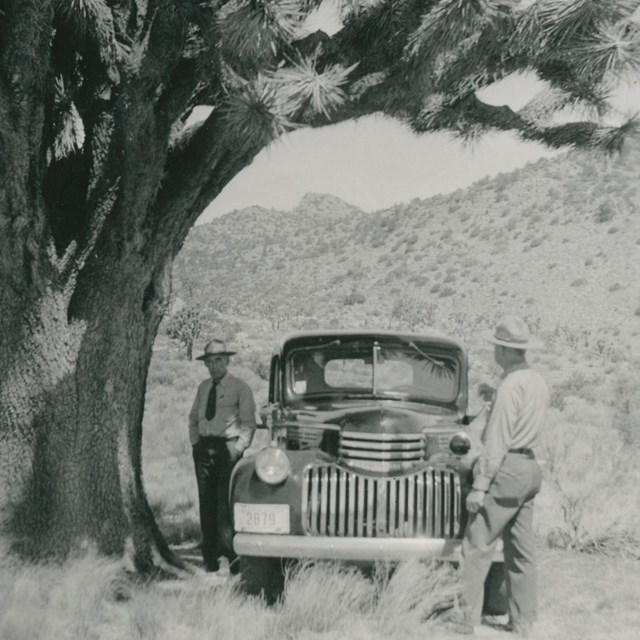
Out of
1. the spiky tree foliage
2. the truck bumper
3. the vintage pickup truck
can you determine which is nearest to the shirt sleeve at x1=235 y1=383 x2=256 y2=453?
the vintage pickup truck

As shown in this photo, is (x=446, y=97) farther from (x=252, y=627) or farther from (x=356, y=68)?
(x=252, y=627)

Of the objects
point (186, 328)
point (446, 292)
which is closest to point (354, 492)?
point (186, 328)

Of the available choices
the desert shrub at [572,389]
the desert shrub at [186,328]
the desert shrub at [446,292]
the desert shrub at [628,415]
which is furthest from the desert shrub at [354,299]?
the desert shrub at [628,415]

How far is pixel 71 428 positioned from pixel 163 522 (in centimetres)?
280

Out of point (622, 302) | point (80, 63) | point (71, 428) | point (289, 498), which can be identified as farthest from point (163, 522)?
point (622, 302)

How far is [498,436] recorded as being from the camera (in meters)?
4.82

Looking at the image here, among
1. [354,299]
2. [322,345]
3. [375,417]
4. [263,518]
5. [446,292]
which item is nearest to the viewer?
[263,518]

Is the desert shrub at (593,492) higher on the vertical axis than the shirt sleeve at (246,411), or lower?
lower

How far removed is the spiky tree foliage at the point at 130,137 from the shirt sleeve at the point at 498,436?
1988 millimetres

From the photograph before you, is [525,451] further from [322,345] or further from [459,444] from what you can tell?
[322,345]

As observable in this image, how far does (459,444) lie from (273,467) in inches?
48.4

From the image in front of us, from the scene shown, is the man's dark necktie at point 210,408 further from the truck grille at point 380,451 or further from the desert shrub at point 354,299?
the desert shrub at point 354,299

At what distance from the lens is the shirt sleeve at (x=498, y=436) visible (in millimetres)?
4809

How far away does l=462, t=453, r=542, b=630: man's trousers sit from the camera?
4.83m
